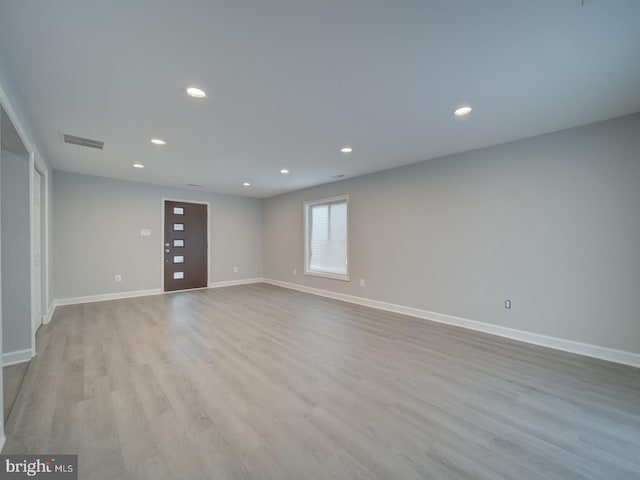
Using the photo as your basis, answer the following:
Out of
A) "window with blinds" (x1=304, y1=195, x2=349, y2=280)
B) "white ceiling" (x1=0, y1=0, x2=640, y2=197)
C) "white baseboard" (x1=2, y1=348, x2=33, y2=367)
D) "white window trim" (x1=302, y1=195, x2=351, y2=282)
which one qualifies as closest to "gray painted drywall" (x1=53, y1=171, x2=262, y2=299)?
"white ceiling" (x1=0, y1=0, x2=640, y2=197)

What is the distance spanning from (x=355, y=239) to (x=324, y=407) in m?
3.68

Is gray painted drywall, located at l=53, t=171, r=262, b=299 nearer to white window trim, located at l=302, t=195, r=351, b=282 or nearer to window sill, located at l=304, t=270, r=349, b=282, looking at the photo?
white window trim, located at l=302, t=195, r=351, b=282

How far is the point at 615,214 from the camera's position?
2.84m

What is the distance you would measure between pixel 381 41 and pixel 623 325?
3.59 meters

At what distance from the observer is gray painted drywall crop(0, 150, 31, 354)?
2.71 meters

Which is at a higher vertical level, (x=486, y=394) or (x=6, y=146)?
(x=6, y=146)

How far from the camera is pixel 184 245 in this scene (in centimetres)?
666

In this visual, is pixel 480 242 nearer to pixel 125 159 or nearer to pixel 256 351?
pixel 256 351

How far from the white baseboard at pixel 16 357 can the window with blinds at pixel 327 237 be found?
4516 mm

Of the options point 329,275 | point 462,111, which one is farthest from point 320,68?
point 329,275

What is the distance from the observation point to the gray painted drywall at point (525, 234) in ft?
9.27

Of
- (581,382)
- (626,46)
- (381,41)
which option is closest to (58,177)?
(381,41)

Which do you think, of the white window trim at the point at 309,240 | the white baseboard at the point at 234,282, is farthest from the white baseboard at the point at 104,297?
the white window trim at the point at 309,240

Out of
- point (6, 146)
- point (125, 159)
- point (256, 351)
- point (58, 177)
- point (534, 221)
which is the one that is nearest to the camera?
point (6, 146)
